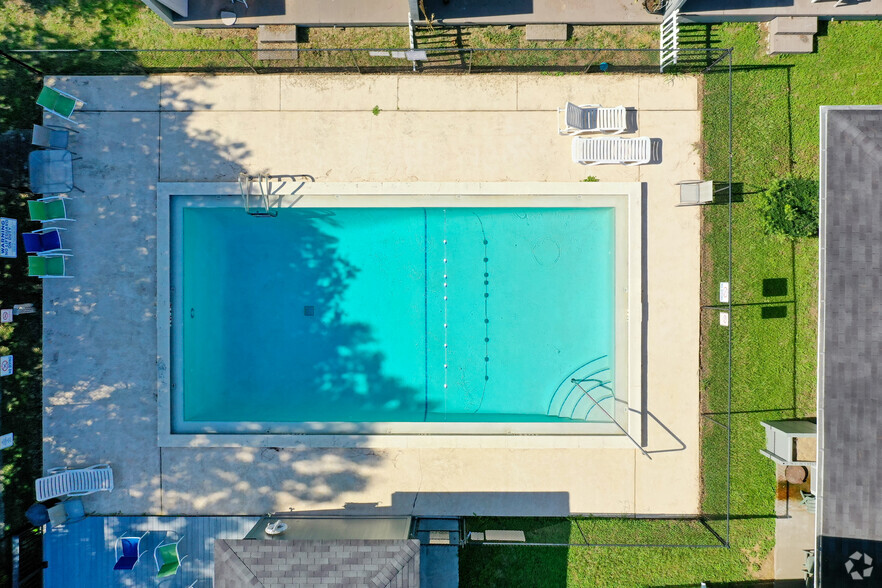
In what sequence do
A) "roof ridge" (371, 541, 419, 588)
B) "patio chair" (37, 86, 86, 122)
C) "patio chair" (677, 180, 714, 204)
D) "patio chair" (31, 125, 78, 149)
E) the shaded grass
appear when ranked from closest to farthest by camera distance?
"roof ridge" (371, 541, 419, 588) < "patio chair" (37, 86, 86, 122) < "patio chair" (677, 180, 714, 204) < "patio chair" (31, 125, 78, 149) < the shaded grass

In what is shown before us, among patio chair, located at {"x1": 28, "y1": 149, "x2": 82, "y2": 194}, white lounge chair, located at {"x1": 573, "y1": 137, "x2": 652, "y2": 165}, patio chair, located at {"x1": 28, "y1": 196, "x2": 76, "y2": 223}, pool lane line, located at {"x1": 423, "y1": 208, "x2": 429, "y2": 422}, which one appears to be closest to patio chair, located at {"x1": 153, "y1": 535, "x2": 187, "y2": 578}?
pool lane line, located at {"x1": 423, "y1": 208, "x2": 429, "y2": 422}

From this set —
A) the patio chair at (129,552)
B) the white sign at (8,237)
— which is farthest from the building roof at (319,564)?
the white sign at (8,237)

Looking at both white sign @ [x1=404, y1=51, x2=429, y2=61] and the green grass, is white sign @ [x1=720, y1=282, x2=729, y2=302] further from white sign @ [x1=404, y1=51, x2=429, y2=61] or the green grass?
white sign @ [x1=404, y1=51, x2=429, y2=61]

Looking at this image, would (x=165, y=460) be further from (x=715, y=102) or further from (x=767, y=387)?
(x=715, y=102)

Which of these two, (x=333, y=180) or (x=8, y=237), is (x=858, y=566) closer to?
(x=333, y=180)

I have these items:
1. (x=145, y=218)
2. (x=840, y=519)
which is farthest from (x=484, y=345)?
(x=145, y=218)
